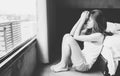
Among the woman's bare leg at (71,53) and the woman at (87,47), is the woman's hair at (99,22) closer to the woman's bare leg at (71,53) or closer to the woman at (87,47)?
the woman at (87,47)

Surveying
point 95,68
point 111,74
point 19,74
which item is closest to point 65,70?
point 95,68

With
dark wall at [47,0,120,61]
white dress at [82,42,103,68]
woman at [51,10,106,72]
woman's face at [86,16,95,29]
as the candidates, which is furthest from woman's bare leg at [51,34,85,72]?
dark wall at [47,0,120,61]

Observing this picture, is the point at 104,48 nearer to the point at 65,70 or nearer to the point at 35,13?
the point at 65,70

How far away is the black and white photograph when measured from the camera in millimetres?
1847

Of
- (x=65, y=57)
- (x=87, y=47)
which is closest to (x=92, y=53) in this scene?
(x=87, y=47)

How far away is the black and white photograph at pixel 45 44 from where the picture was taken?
185cm

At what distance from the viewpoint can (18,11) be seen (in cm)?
231

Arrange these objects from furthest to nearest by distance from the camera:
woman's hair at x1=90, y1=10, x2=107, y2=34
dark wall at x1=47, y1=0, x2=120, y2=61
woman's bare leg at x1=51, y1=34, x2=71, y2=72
→ dark wall at x1=47, y1=0, x2=120, y2=61 < woman's bare leg at x1=51, y1=34, x2=71, y2=72 < woman's hair at x1=90, y1=10, x2=107, y2=34

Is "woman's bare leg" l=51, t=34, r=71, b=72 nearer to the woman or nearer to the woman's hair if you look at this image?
the woman

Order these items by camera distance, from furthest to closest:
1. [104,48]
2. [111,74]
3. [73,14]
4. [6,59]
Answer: [73,14], [104,48], [111,74], [6,59]

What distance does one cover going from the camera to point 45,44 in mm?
3119

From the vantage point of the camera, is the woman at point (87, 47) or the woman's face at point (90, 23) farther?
the woman's face at point (90, 23)

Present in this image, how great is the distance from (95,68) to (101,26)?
79cm

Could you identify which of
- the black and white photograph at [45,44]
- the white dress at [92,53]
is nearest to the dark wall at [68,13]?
the black and white photograph at [45,44]
